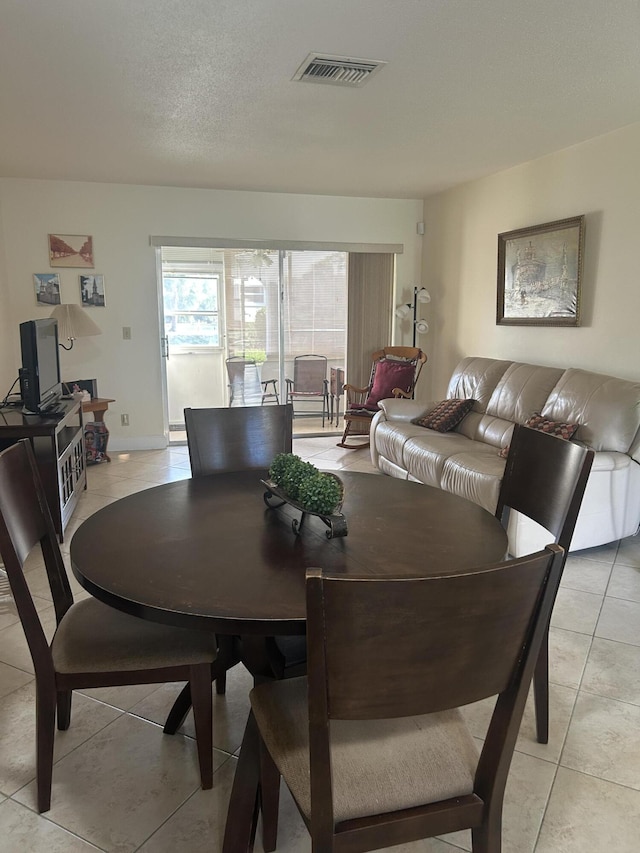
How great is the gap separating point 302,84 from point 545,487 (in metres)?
2.33

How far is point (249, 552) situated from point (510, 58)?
98.0 inches

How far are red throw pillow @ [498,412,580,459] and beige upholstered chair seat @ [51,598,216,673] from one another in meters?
2.21

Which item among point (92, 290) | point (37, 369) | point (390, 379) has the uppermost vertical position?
point (92, 290)

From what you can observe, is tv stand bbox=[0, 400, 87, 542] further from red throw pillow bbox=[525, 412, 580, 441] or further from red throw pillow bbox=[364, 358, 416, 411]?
red throw pillow bbox=[364, 358, 416, 411]

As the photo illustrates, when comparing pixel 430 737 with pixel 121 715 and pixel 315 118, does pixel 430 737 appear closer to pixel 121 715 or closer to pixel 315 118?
pixel 121 715

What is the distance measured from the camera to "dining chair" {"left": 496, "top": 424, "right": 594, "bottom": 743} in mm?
1663

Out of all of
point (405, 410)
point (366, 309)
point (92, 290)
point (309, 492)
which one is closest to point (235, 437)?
point (309, 492)

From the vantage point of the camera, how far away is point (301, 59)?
2.69 metres

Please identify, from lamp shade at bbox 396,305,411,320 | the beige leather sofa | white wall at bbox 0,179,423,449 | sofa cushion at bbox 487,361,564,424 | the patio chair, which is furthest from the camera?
the patio chair

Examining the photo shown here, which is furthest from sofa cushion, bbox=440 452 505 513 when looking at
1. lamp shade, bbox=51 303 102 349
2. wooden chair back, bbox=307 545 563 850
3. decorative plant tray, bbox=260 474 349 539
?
lamp shade, bbox=51 303 102 349

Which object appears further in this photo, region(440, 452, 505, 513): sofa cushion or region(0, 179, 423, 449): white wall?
region(0, 179, 423, 449): white wall

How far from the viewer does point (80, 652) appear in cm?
159

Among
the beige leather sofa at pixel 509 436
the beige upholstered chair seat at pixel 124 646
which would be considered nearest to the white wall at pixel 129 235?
the beige leather sofa at pixel 509 436

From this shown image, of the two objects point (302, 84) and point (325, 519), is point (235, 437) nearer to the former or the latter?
point (325, 519)
